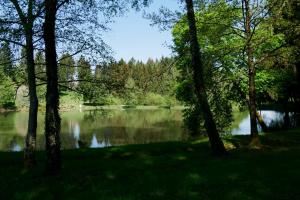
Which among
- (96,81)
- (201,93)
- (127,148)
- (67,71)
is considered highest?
(67,71)

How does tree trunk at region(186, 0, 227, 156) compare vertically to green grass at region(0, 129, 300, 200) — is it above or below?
above

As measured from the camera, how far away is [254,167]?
14.0m

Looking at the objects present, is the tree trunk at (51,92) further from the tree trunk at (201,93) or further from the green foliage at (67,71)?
the green foliage at (67,71)

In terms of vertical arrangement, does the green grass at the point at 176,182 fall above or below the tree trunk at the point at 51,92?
below

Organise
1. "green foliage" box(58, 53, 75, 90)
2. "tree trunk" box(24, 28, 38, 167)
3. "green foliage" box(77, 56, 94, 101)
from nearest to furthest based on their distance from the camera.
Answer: "tree trunk" box(24, 28, 38, 167) → "green foliage" box(77, 56, 94, 101) → "green foliage" box(58, 53, 75, 90)

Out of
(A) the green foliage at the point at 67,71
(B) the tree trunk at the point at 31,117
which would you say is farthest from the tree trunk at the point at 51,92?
(A) the green foliage at the point at 67,71

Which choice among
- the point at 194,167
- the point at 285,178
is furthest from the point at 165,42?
the point at 285,178

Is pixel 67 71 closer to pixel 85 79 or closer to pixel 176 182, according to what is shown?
pixel 85 79

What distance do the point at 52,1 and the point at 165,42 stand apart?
22514mm

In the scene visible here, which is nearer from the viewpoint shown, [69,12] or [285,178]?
[285,178]

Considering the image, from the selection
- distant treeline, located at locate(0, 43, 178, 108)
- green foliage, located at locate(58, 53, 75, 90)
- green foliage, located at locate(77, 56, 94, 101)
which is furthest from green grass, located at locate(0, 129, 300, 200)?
green foliage, located at locate(58, 53, 75, 90)

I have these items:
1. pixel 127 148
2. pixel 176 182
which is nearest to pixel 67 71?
pixel 127 148

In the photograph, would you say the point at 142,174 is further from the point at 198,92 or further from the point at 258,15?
the point at 258,15

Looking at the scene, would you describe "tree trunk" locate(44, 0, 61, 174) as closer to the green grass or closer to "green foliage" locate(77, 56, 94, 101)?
the green grass
